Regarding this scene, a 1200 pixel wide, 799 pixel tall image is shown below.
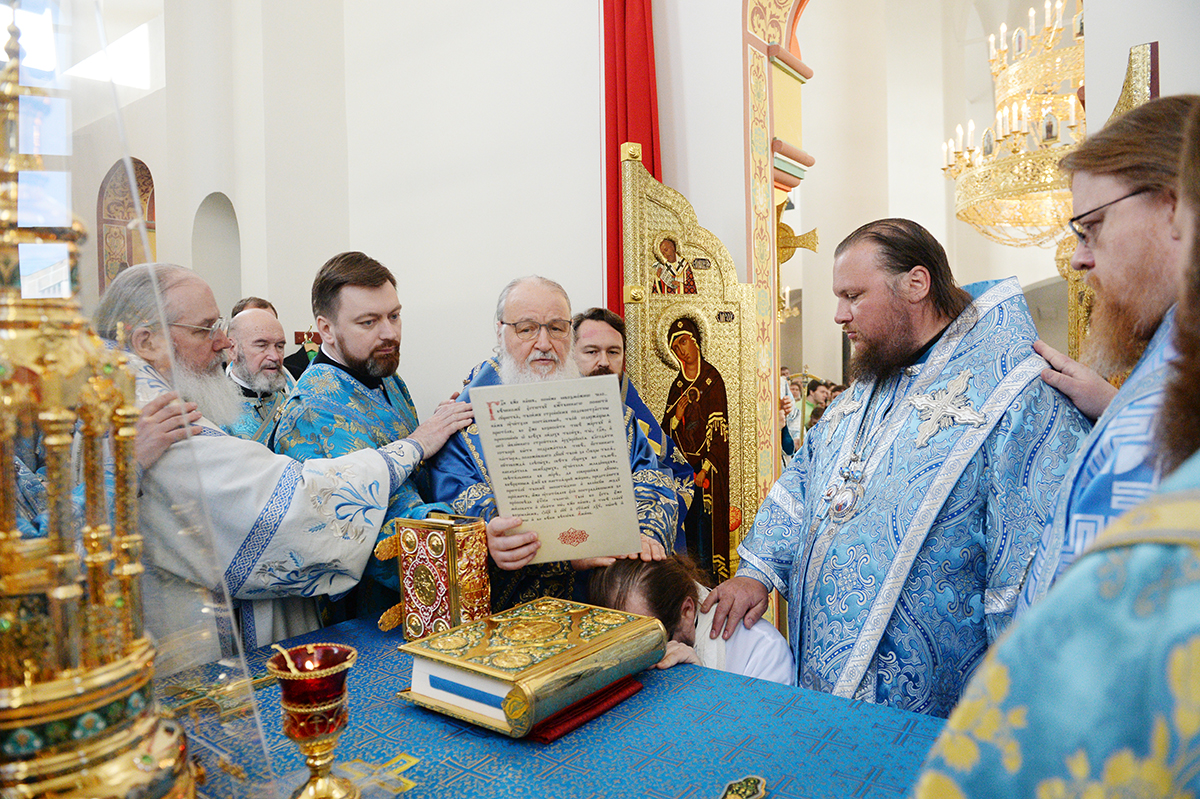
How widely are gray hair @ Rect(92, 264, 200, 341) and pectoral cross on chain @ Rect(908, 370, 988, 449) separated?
6.47 feet

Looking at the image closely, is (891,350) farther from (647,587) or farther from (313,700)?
(313,700)

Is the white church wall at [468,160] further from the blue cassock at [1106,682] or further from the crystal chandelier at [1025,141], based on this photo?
the crystal chandelier at [1025,141]

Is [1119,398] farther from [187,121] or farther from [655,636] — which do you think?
[187,121]

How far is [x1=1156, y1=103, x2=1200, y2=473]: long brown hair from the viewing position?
58 cm

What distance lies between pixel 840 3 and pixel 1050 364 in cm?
962

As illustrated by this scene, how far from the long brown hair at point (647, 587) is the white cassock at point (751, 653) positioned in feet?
0.38

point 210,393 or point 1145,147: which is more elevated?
point 1145,147

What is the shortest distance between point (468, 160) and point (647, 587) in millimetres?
3831

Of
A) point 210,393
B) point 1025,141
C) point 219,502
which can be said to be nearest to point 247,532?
point 219,502

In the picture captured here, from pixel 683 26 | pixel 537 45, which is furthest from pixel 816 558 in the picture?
pixel 537 45

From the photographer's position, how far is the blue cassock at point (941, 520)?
2039 millimetres

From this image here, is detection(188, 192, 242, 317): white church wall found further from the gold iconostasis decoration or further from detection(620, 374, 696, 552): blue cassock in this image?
detection(620, 374, 696, 552): blue cassock

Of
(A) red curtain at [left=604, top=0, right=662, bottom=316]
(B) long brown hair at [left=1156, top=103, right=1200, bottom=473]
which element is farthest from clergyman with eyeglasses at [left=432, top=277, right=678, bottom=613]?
(A) red curtain at [left=604, top=0, right=662, bottom=316]

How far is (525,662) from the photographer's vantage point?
4.24 ft
